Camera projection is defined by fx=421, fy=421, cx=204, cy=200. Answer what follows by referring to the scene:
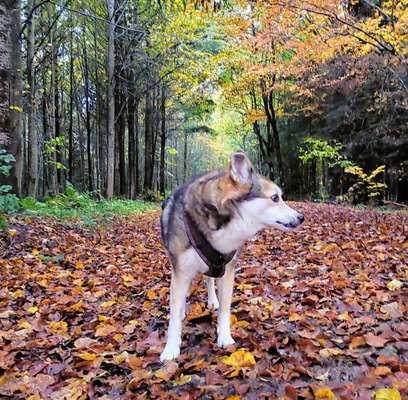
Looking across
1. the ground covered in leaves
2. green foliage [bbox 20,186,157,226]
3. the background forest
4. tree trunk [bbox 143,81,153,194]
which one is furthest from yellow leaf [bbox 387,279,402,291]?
tree trunk [bbox 143,81,153,194]

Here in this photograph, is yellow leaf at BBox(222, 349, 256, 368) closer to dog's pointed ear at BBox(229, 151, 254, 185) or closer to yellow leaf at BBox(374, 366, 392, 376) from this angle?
yellow leaf at BBox(374, 366, 392, 376)

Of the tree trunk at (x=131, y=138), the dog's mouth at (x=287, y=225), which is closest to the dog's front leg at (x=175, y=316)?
the dog's mouth at (x=287, y=225)

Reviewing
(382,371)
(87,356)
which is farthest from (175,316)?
(382,371)

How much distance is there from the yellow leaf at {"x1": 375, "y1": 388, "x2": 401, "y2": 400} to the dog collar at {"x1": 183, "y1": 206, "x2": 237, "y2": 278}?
49.8 inches

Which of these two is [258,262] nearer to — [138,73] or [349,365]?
[349,365]

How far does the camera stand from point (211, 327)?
3.74 m

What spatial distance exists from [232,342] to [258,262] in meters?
3.11

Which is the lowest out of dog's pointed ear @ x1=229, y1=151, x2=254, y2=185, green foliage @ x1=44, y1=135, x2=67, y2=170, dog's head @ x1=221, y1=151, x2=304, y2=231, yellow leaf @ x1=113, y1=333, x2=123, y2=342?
yellow leaf @ x1=113, y1=333, x2=123, y2=342

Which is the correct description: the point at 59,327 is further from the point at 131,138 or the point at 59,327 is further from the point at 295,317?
the point at 131,138

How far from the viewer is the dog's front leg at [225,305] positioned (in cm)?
326

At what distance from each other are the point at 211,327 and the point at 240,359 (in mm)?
815

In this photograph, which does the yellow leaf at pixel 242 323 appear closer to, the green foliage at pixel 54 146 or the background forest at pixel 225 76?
the background forest at pixel 225 76

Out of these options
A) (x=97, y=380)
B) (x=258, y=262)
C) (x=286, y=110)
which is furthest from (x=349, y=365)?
(x=286, y=110)

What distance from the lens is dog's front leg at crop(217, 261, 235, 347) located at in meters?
3.26
